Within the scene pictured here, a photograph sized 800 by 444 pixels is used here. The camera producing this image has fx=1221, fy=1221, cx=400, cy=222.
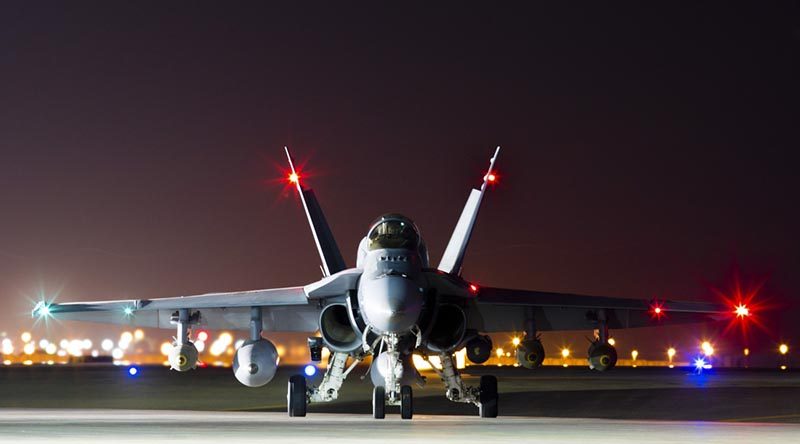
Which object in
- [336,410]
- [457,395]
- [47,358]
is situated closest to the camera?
[457,395]

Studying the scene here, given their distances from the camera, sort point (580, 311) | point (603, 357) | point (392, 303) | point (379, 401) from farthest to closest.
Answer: point (580, 311)
point (603, 357)
point (379, 401)
point (392, 303)

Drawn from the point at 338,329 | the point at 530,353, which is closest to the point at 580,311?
the point at 530,353

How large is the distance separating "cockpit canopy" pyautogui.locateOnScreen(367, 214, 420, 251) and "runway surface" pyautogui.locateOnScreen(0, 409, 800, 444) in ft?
9.96

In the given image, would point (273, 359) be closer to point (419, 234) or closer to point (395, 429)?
point (419, 234)

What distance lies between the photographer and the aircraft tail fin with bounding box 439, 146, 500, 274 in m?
24.6

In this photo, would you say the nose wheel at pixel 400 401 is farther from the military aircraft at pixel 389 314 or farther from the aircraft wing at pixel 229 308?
the aircraft wing at pixel 229 308

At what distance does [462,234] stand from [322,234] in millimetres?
2949

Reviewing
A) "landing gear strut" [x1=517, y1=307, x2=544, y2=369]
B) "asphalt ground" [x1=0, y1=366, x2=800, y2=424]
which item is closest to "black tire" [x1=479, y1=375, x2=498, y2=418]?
"landing gear strut" [x1=517, y1=307, x2=544, y2=369]

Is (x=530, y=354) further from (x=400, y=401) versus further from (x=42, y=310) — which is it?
(x=42, y=310)

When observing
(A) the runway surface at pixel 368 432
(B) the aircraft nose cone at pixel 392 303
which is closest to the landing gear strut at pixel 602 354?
(A) the runway surface at pixel 368 432

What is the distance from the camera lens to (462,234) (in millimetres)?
24906

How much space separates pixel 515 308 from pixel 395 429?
362 inches

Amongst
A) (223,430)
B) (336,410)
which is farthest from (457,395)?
(223,430)

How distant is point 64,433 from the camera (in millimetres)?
15328
